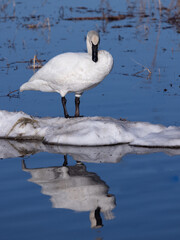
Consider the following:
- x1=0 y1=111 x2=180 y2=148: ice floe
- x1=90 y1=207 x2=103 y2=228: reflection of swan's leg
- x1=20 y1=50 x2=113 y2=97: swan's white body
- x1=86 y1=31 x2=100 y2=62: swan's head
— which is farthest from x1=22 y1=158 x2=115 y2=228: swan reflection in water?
x1=86 y1=31 x2=100 y2=62: swan's head

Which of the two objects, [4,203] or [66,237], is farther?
[4,203]

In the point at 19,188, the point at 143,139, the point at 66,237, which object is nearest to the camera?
the point at 66,237

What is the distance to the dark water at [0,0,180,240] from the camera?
607 centimetres

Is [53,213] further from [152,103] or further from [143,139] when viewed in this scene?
[152,103]

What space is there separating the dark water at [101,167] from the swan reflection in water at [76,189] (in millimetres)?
10

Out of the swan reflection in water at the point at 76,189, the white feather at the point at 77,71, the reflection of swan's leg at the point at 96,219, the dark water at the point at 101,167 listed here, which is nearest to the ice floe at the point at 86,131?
the dark water at the point at 101,167

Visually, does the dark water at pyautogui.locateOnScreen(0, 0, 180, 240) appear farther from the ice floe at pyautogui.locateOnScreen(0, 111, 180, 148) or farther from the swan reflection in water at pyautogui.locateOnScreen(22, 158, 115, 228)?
the ice floe at pyautogui.locateOnScreen(0, 111, 180, 148)

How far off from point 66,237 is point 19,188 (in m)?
1.43

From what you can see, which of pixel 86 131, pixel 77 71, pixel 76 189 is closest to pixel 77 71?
pixel 77 71

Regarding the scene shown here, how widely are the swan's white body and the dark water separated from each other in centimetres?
72

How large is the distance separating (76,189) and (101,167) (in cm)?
81

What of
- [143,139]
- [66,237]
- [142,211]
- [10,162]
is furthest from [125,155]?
[66,237]

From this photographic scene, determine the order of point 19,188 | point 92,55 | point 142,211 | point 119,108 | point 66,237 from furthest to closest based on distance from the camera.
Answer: point 119,108
point 92,55
point 19,188
point 142,211
point 66,237

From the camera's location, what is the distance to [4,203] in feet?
21.8
